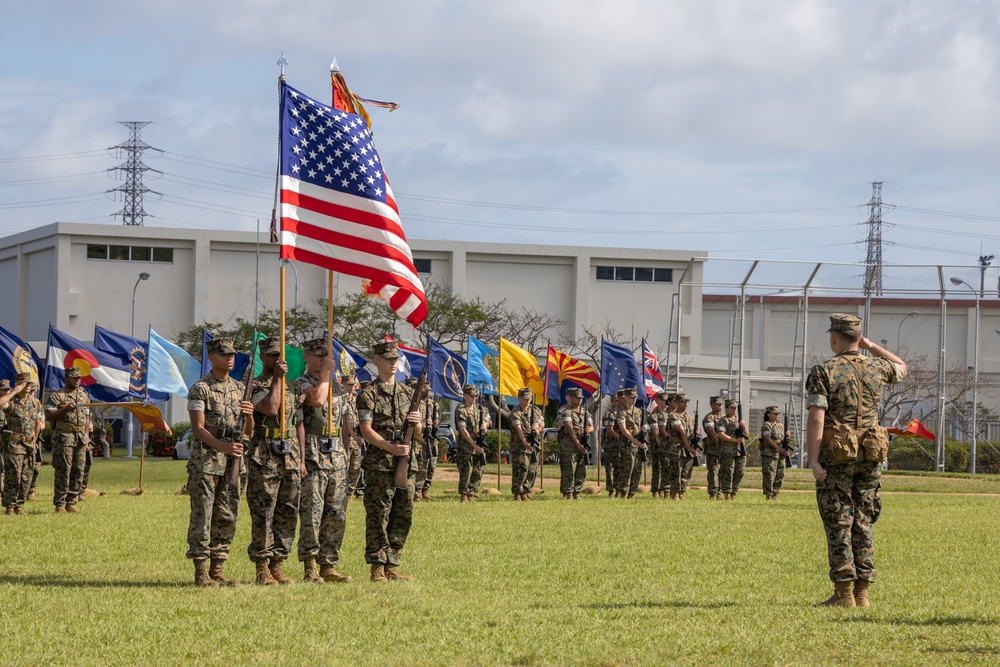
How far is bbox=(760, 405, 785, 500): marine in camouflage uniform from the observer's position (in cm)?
2456

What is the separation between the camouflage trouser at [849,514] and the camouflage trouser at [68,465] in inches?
511

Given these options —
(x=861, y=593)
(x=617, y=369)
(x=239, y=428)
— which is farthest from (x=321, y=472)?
(x=617, y=369)

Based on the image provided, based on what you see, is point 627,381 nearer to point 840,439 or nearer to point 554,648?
point 840,439

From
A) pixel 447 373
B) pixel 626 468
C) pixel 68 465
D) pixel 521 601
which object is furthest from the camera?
pixel 447 373

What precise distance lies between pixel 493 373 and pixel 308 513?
1573cm

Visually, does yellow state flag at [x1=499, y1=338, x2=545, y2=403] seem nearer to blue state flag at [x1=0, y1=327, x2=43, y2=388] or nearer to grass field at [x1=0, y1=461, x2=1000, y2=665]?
grass field at [x1=0, y1=461, x2=1000, y2=665]

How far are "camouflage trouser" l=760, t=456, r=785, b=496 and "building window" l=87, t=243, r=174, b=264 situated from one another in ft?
156

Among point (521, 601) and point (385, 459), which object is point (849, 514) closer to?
point (521, 601)

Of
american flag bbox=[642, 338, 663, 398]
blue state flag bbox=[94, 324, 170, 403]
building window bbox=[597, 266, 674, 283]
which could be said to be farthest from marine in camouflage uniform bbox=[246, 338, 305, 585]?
building window bbox=[597, 266, 674, 283]

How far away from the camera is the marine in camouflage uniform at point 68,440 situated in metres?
19.0

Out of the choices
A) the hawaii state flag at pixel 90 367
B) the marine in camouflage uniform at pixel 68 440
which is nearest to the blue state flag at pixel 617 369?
the hawaii state flag at pixel 90 367

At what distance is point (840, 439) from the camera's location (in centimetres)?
908

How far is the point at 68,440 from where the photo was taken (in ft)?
63.4

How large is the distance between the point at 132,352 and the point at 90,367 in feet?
3.90
